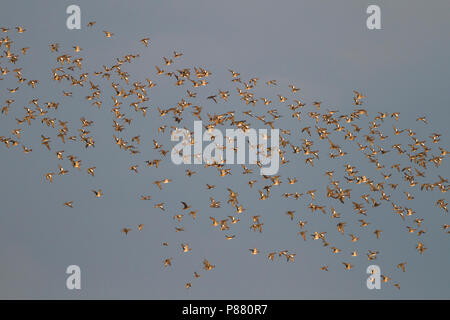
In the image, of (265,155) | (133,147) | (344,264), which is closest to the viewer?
(344,264)

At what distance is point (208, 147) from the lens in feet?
245

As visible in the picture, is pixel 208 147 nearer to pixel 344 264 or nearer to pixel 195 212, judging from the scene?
pixel 195 212

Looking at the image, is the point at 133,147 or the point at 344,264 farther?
the point at 133,147

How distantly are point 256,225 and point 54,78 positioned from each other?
22.7m
